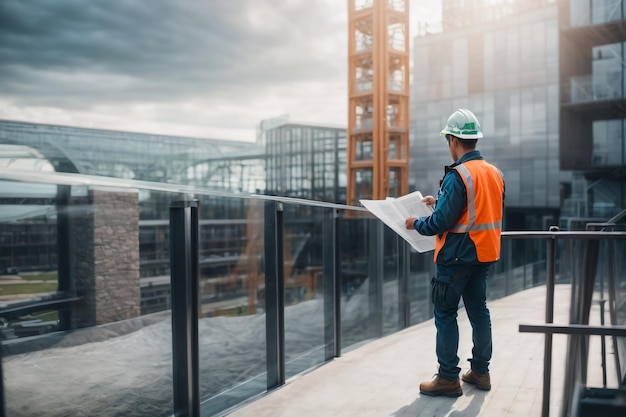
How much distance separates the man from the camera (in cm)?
255

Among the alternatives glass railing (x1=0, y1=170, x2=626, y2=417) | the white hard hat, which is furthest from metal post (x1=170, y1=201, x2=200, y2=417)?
the white hard hat

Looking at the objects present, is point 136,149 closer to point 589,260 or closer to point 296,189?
point 296,189

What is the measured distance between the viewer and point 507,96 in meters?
26.4

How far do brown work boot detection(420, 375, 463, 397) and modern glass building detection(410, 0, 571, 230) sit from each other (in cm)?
2359

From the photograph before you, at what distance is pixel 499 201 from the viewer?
8.72 feet

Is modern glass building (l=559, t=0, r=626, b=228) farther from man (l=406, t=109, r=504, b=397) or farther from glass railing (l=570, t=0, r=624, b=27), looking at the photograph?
man (l=406, t=109, r=504, b=397)

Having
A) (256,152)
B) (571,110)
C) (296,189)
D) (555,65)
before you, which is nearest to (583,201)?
(571,110)

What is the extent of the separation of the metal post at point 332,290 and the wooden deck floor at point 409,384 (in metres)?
0.12

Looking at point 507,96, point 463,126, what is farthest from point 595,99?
point 463,126

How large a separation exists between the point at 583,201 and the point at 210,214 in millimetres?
20930

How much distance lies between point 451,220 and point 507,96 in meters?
26.2

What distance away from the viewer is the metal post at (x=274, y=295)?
296cm

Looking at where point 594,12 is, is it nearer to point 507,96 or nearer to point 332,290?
point 507,96

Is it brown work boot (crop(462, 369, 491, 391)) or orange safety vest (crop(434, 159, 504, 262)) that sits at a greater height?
orange safety vest (crop(434, 159, 504, 262))
